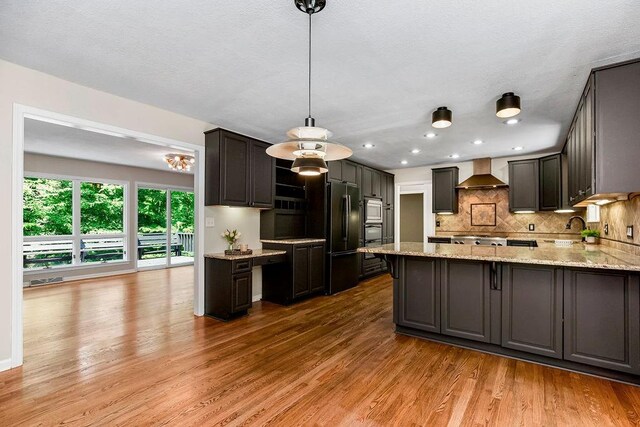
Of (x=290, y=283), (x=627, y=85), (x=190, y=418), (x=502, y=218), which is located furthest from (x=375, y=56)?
(x=502, y=218)

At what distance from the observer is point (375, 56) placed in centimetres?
243

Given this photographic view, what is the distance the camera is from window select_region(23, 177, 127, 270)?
6238 millimetres

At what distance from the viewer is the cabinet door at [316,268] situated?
5.03 meters

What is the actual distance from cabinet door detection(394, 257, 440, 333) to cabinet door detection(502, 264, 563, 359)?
62 cm

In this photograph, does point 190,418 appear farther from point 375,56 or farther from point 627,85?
point 627,85

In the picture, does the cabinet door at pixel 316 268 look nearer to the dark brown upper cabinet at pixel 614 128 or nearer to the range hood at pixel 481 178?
the range hood at pixel 481 178

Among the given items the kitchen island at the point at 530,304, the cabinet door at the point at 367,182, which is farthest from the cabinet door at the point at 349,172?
the kitchen island at the point at 530,304

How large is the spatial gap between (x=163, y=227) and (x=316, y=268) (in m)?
5.12

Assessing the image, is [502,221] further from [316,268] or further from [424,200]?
[316,268]

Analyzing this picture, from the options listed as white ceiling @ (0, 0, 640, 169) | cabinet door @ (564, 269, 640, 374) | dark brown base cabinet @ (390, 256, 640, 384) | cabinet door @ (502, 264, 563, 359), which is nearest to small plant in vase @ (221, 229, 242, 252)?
white ceiling @ (0, 0, 640, 169)

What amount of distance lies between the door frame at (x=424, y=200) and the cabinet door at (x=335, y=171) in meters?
2.39

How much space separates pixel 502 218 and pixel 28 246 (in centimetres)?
926

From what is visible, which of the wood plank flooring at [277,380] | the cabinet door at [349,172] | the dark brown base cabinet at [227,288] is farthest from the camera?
the cabinet door at [349,172]

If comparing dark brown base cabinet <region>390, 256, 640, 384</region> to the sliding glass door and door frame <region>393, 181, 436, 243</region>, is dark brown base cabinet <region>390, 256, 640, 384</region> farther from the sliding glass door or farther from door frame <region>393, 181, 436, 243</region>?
the sliding glass door
